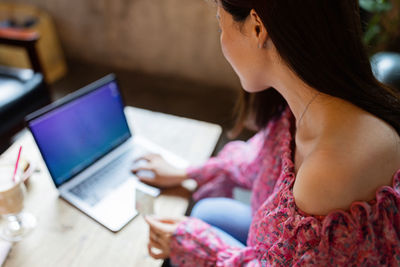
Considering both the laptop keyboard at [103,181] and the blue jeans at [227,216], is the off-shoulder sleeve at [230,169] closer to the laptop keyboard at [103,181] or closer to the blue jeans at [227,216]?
the blue jeans at [227,216]

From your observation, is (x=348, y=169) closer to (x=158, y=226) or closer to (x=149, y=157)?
(x=158, y=226)

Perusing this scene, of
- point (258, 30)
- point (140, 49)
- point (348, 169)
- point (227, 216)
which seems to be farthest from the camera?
point (140, 49)

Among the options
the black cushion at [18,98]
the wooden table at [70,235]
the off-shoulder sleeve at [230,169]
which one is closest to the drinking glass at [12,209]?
the wooden table at [70,235]

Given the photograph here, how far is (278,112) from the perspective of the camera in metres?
1.08

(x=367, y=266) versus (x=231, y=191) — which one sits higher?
(x=367, y=266)

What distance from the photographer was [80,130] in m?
0.98

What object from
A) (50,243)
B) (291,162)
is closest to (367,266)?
(291,162)

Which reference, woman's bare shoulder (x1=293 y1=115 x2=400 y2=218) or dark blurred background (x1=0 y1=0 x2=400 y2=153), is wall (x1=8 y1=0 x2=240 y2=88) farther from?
woman's bare shoulder (x1=293 y1=115 x2=400 y2=218)

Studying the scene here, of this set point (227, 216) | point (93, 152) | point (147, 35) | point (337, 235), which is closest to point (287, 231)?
point (337, 235)

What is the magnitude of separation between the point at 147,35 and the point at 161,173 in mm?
2130

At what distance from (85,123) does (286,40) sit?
652mm

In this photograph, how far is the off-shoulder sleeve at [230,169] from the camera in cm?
105

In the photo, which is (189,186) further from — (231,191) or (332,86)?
(332,86)

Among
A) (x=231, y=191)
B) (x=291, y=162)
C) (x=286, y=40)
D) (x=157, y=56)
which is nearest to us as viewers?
(x=286, y=40)
